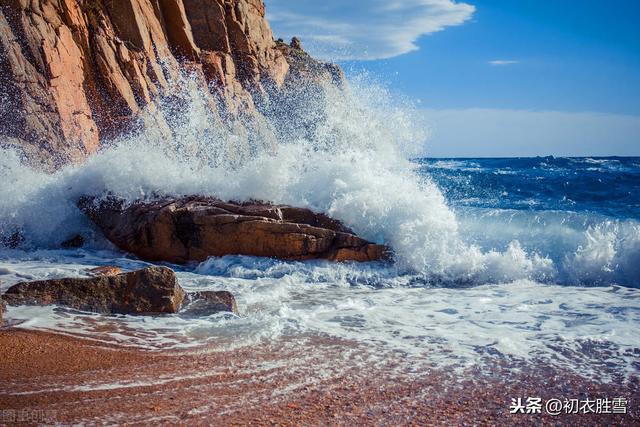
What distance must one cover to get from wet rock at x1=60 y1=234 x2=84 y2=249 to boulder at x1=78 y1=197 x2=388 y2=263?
680mm

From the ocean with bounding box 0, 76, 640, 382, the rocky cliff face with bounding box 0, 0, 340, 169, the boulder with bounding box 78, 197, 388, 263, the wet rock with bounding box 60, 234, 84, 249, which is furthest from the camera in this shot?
the rocky cliff face with bounding box 0, 0, 340, 169

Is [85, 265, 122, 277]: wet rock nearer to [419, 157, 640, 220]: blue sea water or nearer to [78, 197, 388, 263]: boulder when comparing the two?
[78, 197, 388, 263]: boulder

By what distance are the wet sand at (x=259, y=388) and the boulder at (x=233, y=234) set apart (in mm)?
3511

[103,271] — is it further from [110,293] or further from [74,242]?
[74,242]

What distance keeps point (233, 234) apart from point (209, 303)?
2604 millimetres

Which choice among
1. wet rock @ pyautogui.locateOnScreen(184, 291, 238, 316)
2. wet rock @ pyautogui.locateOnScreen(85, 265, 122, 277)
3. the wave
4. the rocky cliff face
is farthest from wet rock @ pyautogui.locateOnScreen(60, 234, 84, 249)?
wet rock @ pyautogui.locateOnScreen(184, 291, 238, 316)

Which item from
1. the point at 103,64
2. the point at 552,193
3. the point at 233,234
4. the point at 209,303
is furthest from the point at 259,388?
the point at 552,193

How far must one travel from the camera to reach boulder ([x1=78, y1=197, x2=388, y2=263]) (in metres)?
7.90

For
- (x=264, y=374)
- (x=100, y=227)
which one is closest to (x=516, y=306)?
(x=264, y=374)

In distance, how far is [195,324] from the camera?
16.4 feet

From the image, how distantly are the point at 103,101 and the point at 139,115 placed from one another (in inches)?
44.2

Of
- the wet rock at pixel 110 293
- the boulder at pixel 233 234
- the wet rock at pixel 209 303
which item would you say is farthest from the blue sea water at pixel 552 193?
the wet rock at pixel 110 293

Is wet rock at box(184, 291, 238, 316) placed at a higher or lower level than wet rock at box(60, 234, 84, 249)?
lower

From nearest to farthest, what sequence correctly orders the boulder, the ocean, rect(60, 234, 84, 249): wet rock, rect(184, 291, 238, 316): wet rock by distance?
the ocean
rect(184, 291, 238, 316): wet rock
the boulder
rect(60, 234, 84, 249): wet rock
